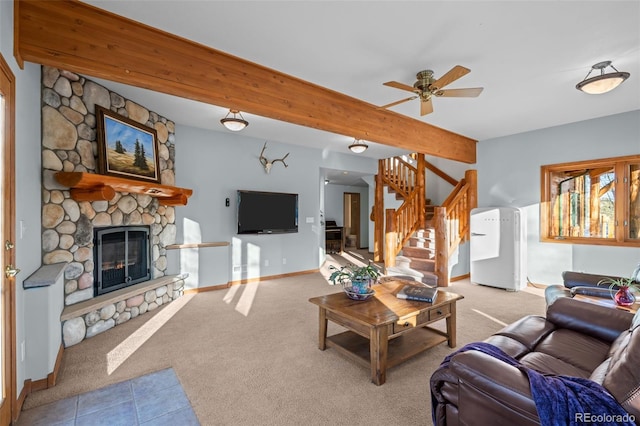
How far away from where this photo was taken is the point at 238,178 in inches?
215

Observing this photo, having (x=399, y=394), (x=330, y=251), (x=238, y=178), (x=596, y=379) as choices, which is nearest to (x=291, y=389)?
(x=399, y=394)

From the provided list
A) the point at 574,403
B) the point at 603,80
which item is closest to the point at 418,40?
the point at 603,80

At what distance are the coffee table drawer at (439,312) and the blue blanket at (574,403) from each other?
149cm

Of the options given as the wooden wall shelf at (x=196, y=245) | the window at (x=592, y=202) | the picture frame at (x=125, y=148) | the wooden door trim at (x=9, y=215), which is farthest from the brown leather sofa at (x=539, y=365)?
the wooden wall shelf at (x=196, y=245)

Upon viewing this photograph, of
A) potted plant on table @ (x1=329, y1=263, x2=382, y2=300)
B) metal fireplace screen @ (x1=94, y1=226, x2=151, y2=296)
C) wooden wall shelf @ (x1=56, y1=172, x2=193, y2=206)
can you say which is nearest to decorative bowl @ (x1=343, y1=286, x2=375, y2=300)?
potted plant on table @ (x1=329, y1=263, x2=382, y2=300)

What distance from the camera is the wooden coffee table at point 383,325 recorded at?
2.27 metres

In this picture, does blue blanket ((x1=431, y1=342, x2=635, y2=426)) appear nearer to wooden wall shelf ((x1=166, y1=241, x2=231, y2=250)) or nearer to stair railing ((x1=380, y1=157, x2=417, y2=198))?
wooden wall shelf ((x1=166, y1=241, x2=231, y2=250))

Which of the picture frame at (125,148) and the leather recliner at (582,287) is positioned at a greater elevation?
the picture frame at (125,148)

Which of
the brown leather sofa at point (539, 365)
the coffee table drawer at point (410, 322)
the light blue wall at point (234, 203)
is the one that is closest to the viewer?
the brown leather sofa at point (539, 365)

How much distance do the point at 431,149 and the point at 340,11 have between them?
126 inches

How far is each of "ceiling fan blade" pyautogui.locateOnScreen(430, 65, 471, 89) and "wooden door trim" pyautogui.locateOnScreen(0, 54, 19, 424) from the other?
3017 mm

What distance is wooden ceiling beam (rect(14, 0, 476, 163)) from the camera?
209 centimetres

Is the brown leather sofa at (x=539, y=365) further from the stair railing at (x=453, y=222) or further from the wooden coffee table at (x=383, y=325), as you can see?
the stair railing at (x=453, y=222)

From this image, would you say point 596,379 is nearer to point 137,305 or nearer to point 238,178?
point 137,305
